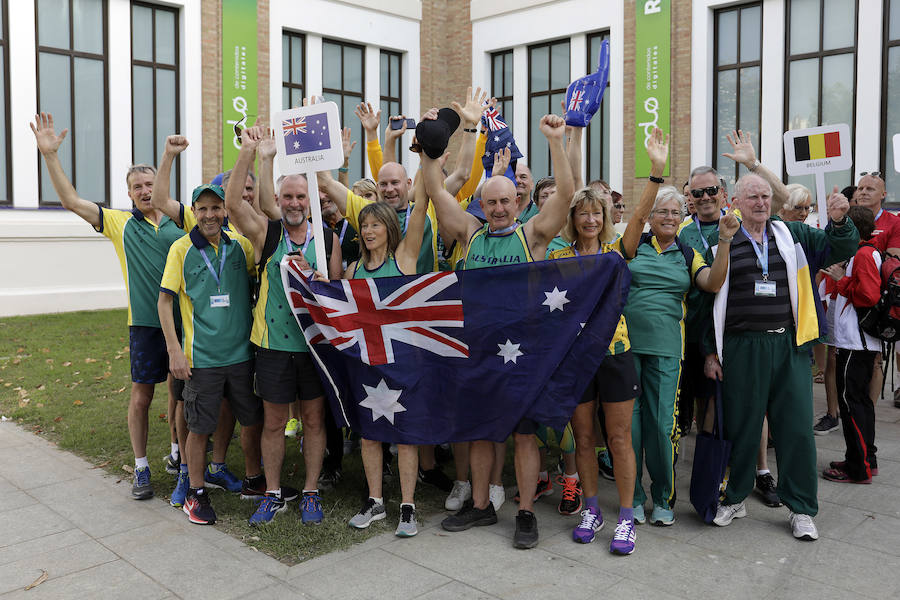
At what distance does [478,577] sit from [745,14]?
16.1 meters

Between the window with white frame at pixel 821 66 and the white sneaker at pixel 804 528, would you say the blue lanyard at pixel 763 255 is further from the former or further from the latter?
the window with white frame at pixel 821 66

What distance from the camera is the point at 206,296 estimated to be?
478 centimetres

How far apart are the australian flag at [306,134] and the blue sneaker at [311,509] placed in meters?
2.09

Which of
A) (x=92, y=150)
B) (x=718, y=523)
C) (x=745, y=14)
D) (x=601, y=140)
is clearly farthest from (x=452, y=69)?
(x=718, y=523)

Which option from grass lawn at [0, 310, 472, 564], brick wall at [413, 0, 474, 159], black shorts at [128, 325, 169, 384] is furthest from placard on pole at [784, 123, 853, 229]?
brick wall at [413, 0, 474, 159]

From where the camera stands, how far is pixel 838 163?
219 inches

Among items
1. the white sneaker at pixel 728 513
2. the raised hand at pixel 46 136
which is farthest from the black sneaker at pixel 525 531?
the raised hand at pixel 46 136

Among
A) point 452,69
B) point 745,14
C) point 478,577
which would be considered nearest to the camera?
point 478,577

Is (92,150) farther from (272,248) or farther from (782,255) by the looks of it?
(782,255)

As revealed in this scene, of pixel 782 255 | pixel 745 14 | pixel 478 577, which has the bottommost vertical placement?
pixel 478 577

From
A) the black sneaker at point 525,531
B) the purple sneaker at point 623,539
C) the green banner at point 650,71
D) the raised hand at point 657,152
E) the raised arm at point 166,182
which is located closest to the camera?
the purple sneaker at point 623,539

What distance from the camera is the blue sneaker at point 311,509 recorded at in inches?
186

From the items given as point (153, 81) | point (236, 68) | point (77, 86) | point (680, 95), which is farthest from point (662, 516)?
point (236, 68)

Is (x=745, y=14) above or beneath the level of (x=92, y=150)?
above
